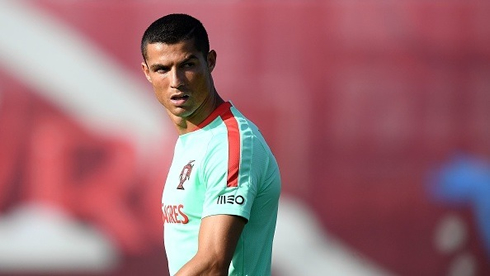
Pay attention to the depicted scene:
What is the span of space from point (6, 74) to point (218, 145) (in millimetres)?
3014

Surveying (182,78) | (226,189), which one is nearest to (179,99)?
(182,78)

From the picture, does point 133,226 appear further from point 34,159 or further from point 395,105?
point 395,105

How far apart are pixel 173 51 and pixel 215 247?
23.8 inches

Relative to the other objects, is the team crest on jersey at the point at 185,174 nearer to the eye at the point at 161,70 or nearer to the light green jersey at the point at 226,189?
the light green jersey at the point at 226,189

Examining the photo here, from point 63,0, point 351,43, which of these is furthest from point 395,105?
point 63,0

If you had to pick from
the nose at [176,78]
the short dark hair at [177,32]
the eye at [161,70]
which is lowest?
the nose at [176,78]

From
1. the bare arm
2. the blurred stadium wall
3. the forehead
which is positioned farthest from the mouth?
the blurred stadium wall

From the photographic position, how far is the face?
8.64 ft

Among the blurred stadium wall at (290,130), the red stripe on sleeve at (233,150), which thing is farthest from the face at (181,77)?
the blurred stadium wall at (290,130)

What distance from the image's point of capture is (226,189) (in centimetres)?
242

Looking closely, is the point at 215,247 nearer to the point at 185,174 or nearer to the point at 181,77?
the point at 185,174

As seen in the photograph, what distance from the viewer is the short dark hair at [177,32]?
264 centimetres

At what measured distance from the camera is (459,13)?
17.3 ft

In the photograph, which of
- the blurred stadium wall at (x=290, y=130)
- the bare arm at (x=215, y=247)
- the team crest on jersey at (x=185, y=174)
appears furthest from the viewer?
the blurred stadium wall at (x=290, y=130)
